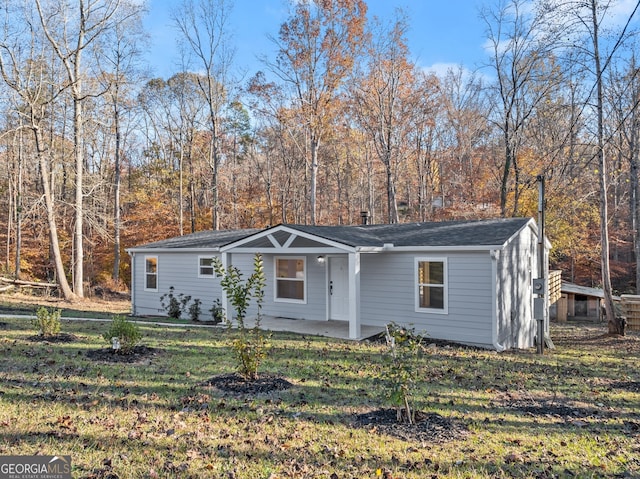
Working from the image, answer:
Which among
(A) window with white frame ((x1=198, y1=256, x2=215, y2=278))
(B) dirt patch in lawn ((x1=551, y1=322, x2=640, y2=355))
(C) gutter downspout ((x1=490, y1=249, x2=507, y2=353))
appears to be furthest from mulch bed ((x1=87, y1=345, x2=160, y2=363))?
(B) dirt patch in lawn ((x1=551, y1=322, x2=640, y2=355))

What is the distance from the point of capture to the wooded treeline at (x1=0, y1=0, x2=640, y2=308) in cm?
1844

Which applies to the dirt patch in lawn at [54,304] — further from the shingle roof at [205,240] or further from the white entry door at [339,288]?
the white entry door at [339,288]

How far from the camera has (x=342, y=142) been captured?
93.5 ft

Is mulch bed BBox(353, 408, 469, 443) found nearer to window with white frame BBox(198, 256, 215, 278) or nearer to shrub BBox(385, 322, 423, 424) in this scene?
shrub BBox(385, 322, 423, 424)

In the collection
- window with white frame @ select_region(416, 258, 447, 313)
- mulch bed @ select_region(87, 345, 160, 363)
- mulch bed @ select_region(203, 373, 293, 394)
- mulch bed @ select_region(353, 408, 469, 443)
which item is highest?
window with white frame @ select_region(416, 258, 447, 313)

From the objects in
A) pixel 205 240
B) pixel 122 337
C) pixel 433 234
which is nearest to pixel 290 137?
pixel 205 240

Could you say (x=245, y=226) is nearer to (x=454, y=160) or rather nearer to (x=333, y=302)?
(x=454, y=160)

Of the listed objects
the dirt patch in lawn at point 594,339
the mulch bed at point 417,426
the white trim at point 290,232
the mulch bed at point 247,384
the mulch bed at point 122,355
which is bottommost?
the dirt patch in lawn at point 594,339

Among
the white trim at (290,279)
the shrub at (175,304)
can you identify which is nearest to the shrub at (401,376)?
the white trim at (290,279)

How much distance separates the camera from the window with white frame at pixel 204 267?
14453mm

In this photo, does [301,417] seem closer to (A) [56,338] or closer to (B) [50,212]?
(A) [56,338]

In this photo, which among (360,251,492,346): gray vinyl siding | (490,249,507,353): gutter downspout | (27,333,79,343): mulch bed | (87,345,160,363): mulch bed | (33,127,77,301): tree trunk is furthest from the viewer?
(33,127,77,301): tree trunk

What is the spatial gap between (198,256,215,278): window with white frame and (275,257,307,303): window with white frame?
98.8 inches

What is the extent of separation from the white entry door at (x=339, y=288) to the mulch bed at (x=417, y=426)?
290 inches
